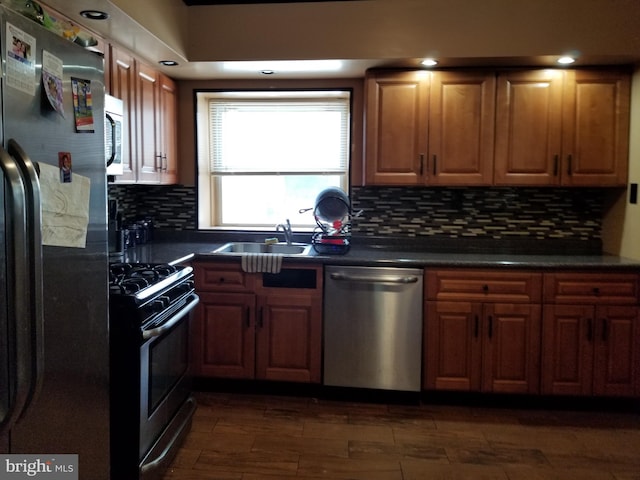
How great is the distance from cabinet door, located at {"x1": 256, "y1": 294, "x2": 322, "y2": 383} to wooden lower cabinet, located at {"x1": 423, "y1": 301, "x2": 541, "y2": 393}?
2.21 feet

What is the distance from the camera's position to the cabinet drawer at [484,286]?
3096mm

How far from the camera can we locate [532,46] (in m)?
3.05

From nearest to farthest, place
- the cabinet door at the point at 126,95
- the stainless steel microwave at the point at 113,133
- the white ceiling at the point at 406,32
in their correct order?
the stainless steel microwave at the point at 113,133
the cabinet door at the point at 126,95
the white ceiling at the point at 406,32

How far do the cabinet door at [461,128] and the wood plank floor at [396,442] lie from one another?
145cm

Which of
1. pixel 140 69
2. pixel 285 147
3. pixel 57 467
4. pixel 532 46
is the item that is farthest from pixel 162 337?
pixel 532 46

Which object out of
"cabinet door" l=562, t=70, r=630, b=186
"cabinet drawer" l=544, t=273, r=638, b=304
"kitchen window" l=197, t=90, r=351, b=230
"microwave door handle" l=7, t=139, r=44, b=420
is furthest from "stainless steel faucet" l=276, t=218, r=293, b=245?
"microwave door handle" l=7, t=139, r=44, b=420

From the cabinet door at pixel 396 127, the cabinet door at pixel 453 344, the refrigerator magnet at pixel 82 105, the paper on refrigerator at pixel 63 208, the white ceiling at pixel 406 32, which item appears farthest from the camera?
the cabinet door at pixel 396 127

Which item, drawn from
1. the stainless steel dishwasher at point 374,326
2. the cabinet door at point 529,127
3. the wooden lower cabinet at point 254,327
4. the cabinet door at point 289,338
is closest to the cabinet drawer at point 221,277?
the wooden lower cabinet at point 254,327

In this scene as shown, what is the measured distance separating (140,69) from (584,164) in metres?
2.77

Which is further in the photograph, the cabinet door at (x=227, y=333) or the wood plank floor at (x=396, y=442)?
the cabinet door at (x=227, y=333)

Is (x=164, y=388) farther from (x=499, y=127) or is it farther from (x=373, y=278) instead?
(x=499, y=127)

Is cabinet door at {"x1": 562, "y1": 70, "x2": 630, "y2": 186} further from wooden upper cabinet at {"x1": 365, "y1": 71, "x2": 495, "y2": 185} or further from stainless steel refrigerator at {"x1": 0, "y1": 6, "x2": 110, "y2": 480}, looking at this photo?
stainless steel refrigerator at {"x1": 0, "y1": 6, "x2": 110, "y2": 480}

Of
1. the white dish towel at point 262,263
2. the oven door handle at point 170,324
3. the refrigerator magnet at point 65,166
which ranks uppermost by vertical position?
the refrigerator magnet at point 65,166

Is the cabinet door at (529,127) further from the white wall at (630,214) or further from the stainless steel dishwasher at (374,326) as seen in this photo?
the stainless steel dishwasher at (374,326)
